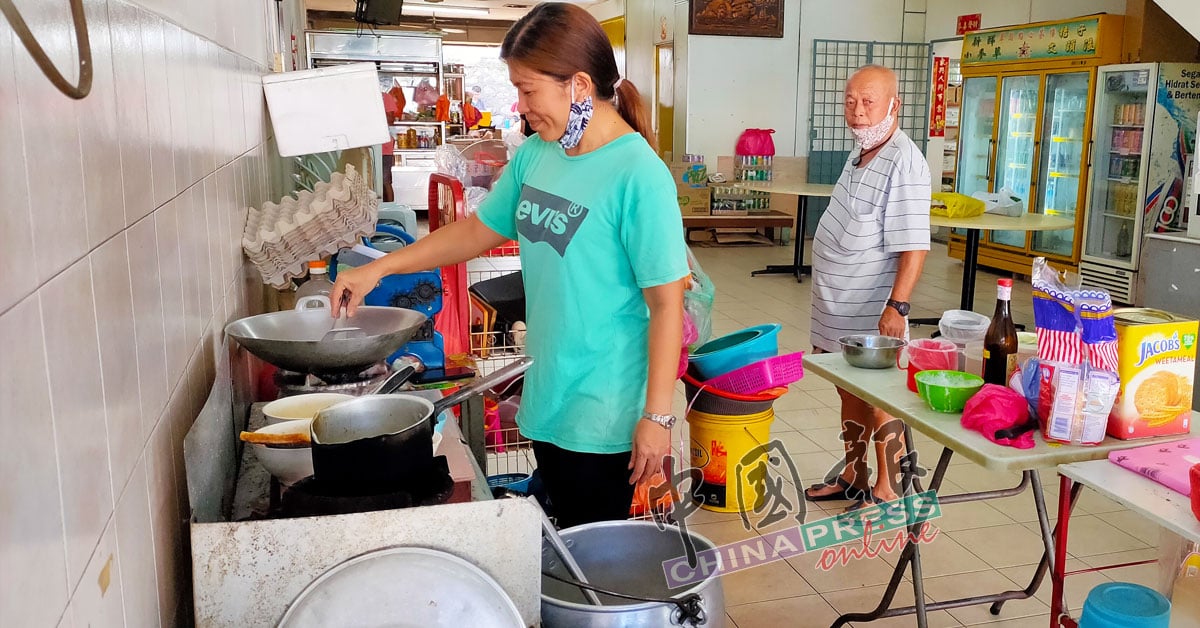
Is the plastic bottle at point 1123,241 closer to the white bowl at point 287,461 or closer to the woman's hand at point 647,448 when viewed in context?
the woman's hand at point 647,448

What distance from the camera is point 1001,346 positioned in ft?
7.03

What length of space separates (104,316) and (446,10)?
13.9 m

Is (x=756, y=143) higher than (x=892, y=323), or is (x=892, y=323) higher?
(x=756, y=143)

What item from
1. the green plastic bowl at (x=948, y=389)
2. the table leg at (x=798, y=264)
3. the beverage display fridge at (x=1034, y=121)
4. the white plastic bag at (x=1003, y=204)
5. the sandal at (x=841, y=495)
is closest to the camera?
the green plastic bowl at (x=948, y=389)

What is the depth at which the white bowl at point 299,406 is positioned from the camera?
1.74 metres

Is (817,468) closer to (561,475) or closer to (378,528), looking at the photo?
(561,475)

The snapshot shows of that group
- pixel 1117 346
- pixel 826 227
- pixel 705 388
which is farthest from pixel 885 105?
pixel 1117 346

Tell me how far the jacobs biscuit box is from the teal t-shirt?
937 millimetres

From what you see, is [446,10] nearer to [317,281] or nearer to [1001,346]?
[317,281]

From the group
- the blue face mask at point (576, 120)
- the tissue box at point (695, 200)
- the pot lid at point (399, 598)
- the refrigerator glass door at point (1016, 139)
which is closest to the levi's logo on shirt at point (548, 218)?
the blue face mask at point (576, 120)

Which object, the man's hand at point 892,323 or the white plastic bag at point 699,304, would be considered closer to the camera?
the man's hand at point 892,323

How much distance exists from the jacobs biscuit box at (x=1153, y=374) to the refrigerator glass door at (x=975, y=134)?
7.12 m

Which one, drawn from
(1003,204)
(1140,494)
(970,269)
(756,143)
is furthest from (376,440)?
(756,143)

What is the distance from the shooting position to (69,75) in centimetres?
91
